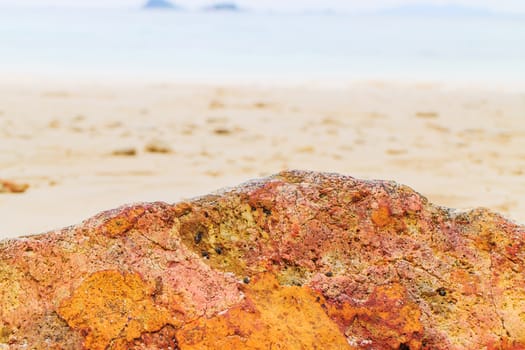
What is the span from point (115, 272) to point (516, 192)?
11.6 ft

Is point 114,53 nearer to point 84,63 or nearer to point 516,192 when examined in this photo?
point 84,63

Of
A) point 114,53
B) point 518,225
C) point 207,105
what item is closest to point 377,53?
point 114,53

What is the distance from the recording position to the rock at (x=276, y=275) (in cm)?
194

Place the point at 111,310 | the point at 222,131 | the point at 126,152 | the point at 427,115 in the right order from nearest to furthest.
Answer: the point at 111,310
the point at 126,152
the point at 222,131
the point at 427,115

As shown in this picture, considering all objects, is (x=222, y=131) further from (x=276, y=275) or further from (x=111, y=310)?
(x=111, y=310)

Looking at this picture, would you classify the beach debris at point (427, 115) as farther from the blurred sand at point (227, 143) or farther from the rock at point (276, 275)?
the rock at point (276, 275)

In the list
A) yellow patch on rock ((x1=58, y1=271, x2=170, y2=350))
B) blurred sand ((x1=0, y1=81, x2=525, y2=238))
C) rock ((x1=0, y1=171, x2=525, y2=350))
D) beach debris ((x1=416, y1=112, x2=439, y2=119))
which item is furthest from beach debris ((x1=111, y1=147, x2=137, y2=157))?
beach debris ((x1=416, y1=112, x2=439, y2=119))

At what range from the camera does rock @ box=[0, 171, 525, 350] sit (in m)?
1.94

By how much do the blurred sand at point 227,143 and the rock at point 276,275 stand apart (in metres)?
1.65

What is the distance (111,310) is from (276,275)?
0.45 metres

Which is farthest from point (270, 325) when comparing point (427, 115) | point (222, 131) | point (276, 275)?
point (427, 115)

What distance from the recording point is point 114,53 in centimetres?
Answer: 2319

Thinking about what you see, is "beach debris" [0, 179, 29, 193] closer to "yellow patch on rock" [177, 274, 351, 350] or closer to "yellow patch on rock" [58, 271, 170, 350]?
"yellow patch on rock" [58, 271, 170, 350]

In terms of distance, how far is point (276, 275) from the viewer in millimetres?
2057
